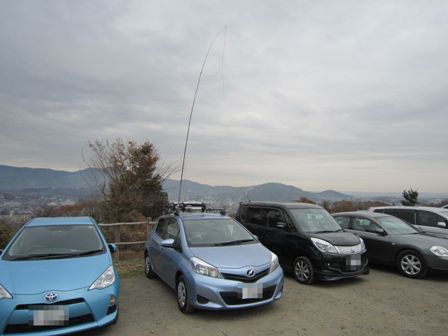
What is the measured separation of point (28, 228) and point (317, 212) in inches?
233

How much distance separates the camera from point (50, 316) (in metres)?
3.76

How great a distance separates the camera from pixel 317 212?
786 centimetres

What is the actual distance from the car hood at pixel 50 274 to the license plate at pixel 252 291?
1.95 meters

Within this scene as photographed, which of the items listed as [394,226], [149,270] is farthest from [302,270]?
[149,270]

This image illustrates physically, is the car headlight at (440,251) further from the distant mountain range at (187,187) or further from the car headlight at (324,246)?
the distant mountain range at (187,187)

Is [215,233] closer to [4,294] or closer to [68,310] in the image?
[68,310]

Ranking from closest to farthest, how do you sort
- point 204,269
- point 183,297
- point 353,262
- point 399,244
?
point 204,269 < point 183,297 < point 353,262 < point 399,244

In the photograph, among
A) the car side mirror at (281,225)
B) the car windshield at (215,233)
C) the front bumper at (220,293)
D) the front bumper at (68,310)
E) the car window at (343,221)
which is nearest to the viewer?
the front bumper at (68,310)

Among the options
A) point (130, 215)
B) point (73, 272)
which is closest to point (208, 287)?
point (73, 272)

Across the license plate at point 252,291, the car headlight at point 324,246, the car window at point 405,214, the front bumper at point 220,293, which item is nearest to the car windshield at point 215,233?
the front bumper at point 220,293

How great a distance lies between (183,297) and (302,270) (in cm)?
280

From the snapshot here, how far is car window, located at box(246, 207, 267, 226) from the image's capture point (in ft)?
26.8

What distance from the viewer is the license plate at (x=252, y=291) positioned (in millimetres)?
4676

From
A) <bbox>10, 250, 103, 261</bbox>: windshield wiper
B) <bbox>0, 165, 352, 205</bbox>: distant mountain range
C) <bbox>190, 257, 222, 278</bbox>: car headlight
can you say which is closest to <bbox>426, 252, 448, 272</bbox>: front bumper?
<bbox>0, 165, 352, 205</bbox>: distant mountain range
